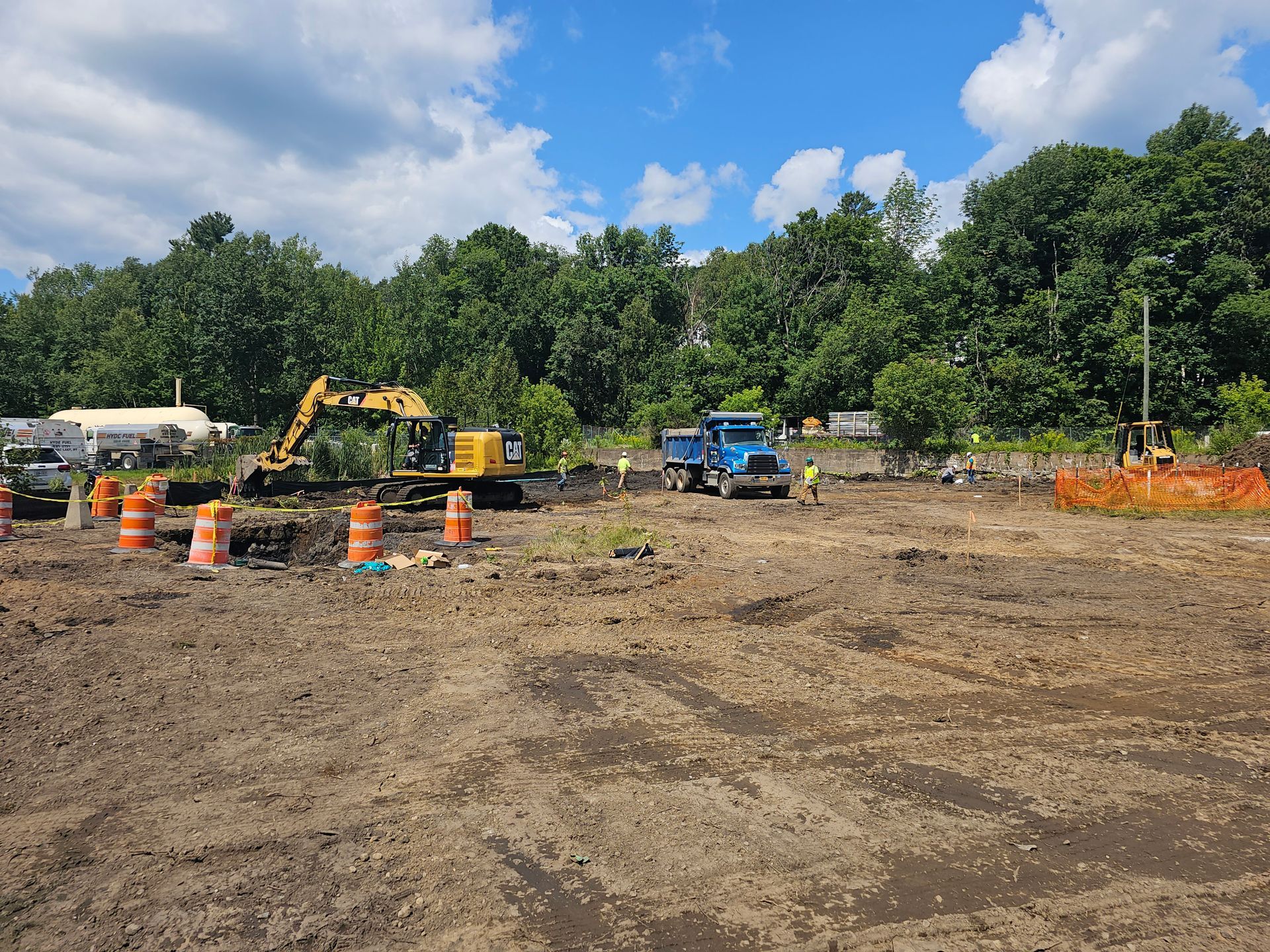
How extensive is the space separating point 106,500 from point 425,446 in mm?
7737

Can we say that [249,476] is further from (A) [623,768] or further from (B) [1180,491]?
(B) [1180,491]

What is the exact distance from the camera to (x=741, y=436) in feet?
89.4

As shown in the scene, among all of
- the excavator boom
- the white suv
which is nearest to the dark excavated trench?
the excavator boom

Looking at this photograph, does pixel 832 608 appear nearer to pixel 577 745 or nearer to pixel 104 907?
pixel 577 745

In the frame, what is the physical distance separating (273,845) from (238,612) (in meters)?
5.72

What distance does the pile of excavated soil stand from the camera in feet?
90.2

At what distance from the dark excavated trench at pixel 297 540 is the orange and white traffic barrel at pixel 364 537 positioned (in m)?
1.59

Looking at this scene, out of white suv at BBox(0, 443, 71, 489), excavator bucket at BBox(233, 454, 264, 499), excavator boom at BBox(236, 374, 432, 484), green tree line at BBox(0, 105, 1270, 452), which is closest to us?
white suv at BBox(0, 443, 71, 489)

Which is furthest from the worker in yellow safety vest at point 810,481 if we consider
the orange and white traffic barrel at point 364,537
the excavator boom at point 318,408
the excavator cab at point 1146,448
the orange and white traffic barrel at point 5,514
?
the orange and white traffic barrel at point 5,514

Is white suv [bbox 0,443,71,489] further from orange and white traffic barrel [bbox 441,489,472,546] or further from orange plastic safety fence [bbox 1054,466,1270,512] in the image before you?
orange plastic safety fence [bbox 1054,466,1270,512]

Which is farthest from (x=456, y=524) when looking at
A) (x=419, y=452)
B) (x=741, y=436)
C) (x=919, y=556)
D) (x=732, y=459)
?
(x=741, y=436)

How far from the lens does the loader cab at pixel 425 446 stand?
21.0m

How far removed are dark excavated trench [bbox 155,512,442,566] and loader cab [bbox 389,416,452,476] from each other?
4.67m

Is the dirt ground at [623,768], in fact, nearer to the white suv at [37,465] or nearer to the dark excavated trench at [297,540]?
the dark excavated trench at [297,540]
